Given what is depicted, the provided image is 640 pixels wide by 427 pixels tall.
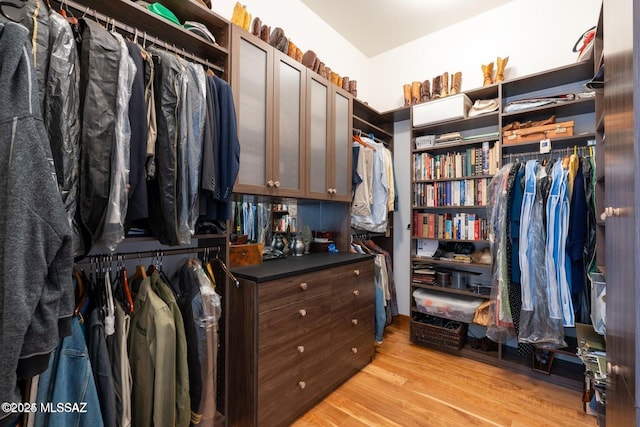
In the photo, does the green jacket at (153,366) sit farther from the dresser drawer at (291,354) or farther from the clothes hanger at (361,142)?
the clothes hanger at (361,142)

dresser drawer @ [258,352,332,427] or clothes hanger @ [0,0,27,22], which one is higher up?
clothes hanger @ [0,0,27,22]

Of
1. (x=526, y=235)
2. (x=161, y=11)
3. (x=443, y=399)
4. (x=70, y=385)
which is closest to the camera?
(x=70, y=385)

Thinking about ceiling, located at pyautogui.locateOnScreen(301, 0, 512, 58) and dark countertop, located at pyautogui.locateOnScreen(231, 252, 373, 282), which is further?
ceiling, located at pyautogui.locateOnScreen(301, 0, 512, 58)

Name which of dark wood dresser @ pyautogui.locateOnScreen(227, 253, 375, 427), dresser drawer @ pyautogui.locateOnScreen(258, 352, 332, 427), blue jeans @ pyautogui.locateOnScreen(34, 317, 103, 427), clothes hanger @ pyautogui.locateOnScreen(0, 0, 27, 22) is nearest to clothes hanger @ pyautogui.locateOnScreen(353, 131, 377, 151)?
dark wood dresser @ pyautogui.locateOnScreen(227, 253, 375, 427)

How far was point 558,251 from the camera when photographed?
1.84 m

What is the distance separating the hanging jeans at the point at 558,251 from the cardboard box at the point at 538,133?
0.36 metres

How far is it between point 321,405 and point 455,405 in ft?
2.84

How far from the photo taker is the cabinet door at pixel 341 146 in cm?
230

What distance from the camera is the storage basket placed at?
7.92ft

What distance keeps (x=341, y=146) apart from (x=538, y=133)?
154 cm

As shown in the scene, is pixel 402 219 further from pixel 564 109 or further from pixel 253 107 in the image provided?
pixel 253 107

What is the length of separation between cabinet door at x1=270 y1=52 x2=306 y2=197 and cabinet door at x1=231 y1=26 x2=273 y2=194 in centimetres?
6

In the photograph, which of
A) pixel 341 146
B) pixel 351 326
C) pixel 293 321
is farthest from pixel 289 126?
pixel 351 326

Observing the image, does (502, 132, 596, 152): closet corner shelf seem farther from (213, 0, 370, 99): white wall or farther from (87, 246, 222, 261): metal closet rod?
(87, 246, 222, 261): metal closet rod
